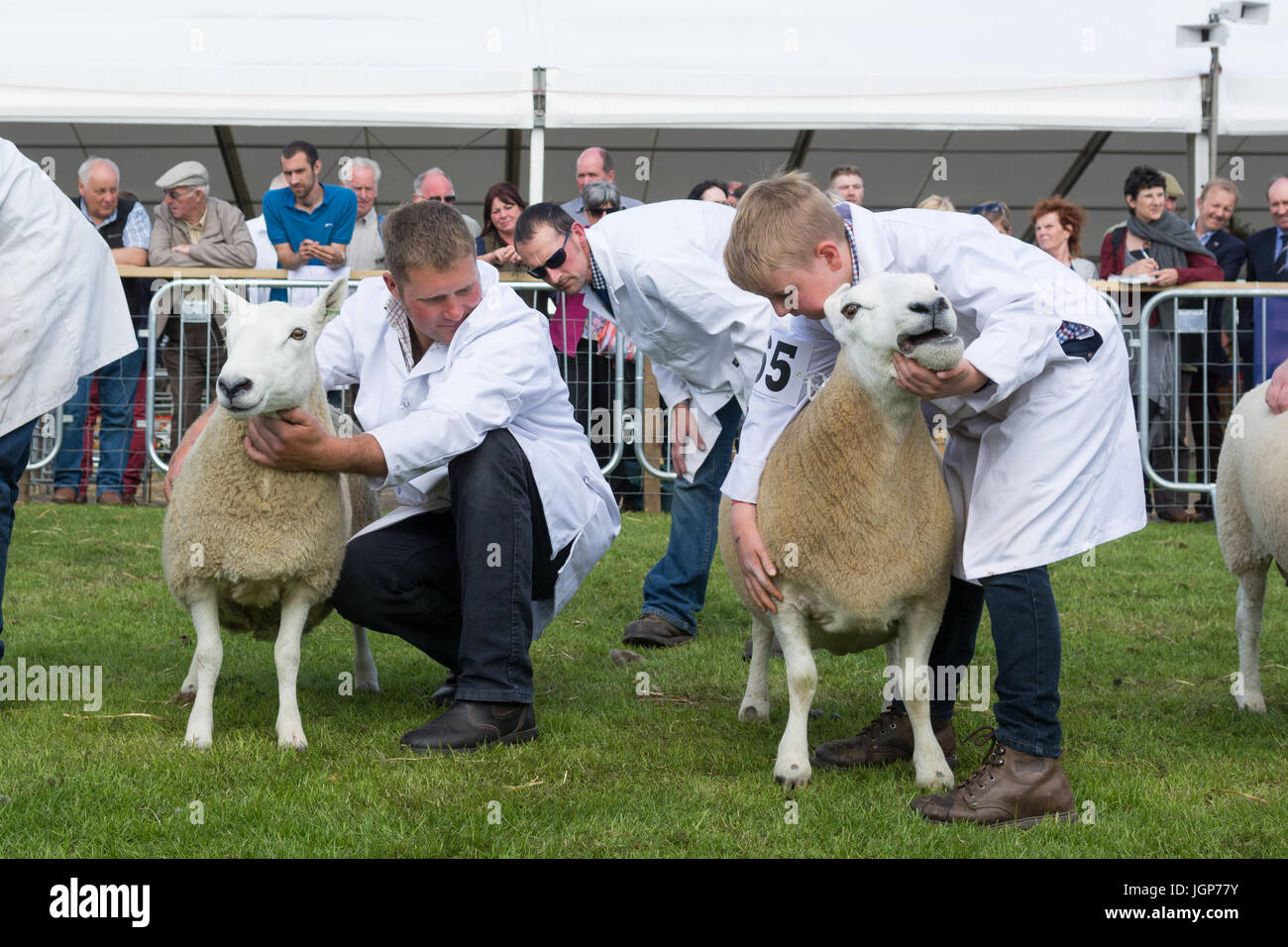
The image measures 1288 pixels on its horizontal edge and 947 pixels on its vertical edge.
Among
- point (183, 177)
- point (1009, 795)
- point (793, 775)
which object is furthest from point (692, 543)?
point (183, 177)

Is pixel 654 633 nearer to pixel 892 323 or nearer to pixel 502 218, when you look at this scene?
pixel 892 323

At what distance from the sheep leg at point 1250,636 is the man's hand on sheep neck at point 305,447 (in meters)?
2.69

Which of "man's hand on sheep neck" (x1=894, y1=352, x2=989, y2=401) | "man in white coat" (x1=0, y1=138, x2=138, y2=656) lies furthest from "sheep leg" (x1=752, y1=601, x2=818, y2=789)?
"man in white coat" (x1=0, y1=138, x2=138, y2=656)

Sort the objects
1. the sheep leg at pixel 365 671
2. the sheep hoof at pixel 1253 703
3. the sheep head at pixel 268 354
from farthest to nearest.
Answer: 1. the sheep leg at pixel 365 671
2. the sheep hoof at pixel 1253 703
3. the sheep head at pixel 268 354

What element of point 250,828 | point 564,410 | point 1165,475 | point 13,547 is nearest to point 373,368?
point 564,410

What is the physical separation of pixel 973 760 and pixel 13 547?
4.86 metres

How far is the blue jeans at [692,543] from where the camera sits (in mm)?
5359

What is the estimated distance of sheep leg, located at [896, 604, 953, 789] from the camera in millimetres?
3338

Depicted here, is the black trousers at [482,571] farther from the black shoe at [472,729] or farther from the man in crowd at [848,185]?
the man in crowd at [848,185]

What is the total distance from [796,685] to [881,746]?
36 centimetres

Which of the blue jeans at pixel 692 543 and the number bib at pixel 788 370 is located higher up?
the number bib at pixel 788 370

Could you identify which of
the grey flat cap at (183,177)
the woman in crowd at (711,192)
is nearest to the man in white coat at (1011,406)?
the woman in crowd at (711,192)

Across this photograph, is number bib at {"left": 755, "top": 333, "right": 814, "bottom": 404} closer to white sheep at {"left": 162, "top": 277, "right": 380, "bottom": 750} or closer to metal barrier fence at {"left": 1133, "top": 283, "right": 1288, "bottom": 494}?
white sheep at {"left": 162, "top": 277, "right": 380, "bottom": 750}

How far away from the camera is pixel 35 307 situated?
393cm
